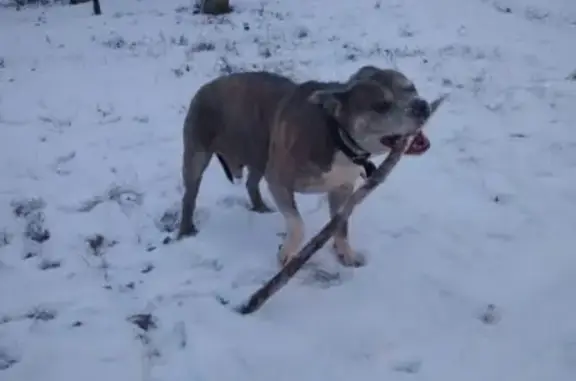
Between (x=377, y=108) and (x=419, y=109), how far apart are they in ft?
0.74

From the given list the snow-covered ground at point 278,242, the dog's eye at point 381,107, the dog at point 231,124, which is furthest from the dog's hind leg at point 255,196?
the dog's eye at point 381,107

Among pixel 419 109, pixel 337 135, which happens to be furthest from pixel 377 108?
pixel 337 135

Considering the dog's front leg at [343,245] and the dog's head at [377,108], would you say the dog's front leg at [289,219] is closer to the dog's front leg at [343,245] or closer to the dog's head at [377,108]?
the dog's front leg at [343,245]

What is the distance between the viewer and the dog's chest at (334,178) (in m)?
4.19

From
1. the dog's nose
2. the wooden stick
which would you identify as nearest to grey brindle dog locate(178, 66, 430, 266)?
the dog's nose

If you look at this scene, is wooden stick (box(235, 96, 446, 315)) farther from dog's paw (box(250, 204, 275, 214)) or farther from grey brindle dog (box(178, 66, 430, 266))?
dog's paw (box(250, 204, 275, 214))

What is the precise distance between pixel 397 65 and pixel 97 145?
4.08m

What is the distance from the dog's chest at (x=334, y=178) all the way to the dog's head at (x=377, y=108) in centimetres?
18

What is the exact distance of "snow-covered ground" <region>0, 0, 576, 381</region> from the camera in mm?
3791

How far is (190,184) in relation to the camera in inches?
203

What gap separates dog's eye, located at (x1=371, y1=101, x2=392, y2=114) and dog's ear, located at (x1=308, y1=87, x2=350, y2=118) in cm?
19

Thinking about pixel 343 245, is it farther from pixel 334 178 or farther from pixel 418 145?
pixel 418 145

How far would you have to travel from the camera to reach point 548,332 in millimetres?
3912

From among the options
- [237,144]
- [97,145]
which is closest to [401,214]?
[237,144]
